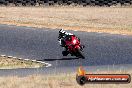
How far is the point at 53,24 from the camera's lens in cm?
4009

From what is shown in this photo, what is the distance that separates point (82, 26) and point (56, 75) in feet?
64.7

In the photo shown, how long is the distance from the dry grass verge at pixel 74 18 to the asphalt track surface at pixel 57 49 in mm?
2679

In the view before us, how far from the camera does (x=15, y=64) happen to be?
23891 millimetres

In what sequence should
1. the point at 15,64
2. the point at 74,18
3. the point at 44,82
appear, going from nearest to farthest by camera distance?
the point at 44,82 → the point at 15,64 → the point at 74,18

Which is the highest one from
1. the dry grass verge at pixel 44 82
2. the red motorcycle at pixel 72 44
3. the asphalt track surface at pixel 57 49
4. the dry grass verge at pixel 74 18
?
the red motorcycle at pixel 72 44

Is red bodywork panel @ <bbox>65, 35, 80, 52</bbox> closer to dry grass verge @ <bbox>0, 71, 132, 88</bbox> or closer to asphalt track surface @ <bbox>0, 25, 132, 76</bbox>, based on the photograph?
asphalt track surface @ <bbox>0, 25, 132, 76</bbox>

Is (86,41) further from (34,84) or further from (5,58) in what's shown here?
(34,84)

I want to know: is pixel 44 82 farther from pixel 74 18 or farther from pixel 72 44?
pixel 74 18

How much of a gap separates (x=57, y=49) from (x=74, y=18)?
1753 centimetres

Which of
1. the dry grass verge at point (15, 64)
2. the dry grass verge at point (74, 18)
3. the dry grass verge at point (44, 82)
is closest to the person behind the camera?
the dry grass verge at point (44, 82)

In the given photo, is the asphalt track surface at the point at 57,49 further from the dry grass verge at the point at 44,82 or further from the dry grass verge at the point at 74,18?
the dry grass verge at the point at 74,18

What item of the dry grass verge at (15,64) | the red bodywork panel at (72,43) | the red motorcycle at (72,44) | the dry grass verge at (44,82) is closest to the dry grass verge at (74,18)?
the red motorcycle at (72,44)

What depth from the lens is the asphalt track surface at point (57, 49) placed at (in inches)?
882

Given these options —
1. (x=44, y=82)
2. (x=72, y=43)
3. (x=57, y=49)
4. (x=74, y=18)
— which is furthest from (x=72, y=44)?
(x=74, y=18)
